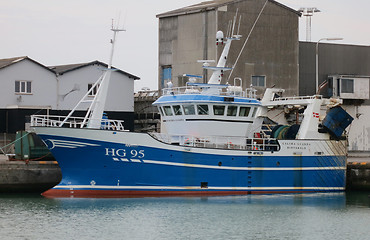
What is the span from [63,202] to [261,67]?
56.5ft

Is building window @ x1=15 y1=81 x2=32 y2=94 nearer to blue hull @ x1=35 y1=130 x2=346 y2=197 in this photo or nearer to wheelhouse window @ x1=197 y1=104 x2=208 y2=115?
blue hull @ x1=35 y1=130 x2=346 y2=197

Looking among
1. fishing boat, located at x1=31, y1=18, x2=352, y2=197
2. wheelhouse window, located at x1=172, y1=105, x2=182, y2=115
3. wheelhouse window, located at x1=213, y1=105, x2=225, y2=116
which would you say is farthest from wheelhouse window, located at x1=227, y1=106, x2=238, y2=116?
wheelhouse window, located at x1=172, y1=105, x2=182, y2=115

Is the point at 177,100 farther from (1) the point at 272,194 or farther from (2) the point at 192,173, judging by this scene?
(1) the point at 272,194

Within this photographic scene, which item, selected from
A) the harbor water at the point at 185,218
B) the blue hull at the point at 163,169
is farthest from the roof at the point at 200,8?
the harbor water at the point at 185,218

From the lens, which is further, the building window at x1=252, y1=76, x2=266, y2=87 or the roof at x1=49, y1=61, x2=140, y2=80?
the roof at x1=49, y1=61, x2=140, y2=80

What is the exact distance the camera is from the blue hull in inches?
1211

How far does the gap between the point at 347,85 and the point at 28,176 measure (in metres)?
21.2

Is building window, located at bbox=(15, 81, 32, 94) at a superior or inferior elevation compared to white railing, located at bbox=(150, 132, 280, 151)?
superior

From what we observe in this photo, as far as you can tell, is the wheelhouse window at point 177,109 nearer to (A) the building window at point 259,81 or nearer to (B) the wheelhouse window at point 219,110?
(B) the wheelhouse window at point 219,110

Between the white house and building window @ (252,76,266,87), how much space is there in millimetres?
7312

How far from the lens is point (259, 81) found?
43875mm

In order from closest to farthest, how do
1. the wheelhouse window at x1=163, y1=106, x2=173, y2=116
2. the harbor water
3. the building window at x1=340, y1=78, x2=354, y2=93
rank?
the harbor water → the wheelhouse window at x1=163, y1=106, x2=173, y2=116 → the building window at x1=340, y1=78, x2=354, y2=93

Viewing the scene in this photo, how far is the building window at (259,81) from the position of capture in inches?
A: 1720

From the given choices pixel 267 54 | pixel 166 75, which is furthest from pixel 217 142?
pixel 166 75
